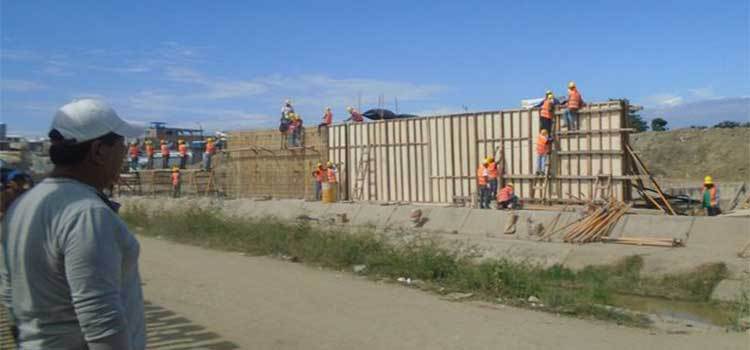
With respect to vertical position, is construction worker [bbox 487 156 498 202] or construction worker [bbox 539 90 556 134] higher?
construction worker [bbox 539 90 556 134]

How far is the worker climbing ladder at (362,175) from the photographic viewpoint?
90.5ft

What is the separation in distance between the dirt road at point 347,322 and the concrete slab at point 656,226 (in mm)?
7882

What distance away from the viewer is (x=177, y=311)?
29.8ft

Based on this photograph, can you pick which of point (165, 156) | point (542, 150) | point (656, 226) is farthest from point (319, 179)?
point (656, 226)

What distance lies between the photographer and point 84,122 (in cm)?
284

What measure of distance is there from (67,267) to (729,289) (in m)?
12.9

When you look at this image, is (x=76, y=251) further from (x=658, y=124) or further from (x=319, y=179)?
(x=658, y=124)

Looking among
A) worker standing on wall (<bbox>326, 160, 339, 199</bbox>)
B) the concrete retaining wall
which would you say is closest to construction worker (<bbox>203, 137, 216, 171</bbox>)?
worker standing on wall (<bbox>326, 160, 339, 199</bbox>)

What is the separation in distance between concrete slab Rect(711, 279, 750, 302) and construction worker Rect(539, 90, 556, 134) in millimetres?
8678

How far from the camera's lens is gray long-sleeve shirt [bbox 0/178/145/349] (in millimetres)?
2582

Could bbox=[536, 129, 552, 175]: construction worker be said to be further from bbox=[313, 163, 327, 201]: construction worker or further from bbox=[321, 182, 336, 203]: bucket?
bbox=[313, 163, 327, 201]: construction worker

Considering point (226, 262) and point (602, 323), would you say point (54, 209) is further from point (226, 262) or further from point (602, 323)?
point (226, 262)

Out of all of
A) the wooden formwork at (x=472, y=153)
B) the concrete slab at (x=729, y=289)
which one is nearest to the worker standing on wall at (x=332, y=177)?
the wooden formwork at (x=472, y=153)

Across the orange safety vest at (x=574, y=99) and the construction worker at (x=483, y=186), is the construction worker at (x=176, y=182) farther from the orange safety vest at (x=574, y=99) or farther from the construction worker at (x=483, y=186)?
the orange safety vest at (x=574, y=99)
